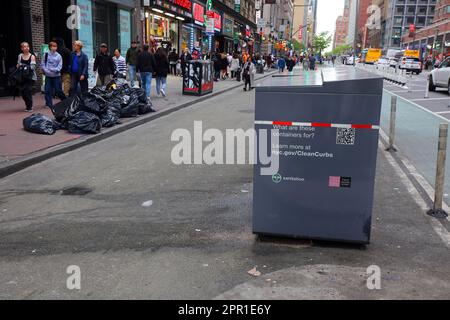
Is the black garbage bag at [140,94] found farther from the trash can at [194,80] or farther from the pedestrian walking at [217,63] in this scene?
the pedestrian walking at [217,63]

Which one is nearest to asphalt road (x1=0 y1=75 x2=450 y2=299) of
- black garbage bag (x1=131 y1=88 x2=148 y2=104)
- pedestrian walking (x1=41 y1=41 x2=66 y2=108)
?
pedestrian walking (x1=41 y1=41 x2=66 y2=108)

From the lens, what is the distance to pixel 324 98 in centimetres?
411

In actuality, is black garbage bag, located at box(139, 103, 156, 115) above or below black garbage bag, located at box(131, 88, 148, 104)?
below

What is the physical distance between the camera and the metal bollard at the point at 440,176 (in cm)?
548

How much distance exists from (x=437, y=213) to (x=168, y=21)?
2752 centimetres

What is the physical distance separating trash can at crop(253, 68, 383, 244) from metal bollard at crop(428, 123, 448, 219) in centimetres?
167

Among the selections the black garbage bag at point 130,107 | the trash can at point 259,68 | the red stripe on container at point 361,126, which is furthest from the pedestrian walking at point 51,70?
the trash can at point 259,68

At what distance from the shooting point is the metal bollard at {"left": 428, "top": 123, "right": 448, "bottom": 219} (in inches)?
216

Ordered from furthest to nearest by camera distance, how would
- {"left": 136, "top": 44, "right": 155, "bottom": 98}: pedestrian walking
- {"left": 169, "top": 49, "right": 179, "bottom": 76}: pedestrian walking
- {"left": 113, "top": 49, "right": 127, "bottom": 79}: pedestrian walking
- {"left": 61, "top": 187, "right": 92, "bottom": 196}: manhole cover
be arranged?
{"left": 169, "top": 49, "right": 179, "bottom": 76}: pedestrian walking
{"left": 113, "top": 49, "right": 127, "bottom": 79}: pedestrian walking
{"left": 136, "top": 44, "right": 155, "bottom": 98}: pedestrian walking
{"left": 61, "top": 187, "right": 92, "bottom": 196}: manhole cover

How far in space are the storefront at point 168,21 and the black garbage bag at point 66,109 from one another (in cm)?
1633

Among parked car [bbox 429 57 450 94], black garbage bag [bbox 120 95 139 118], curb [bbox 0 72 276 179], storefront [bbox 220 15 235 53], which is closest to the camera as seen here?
curb [bbox 0 72 276 179]

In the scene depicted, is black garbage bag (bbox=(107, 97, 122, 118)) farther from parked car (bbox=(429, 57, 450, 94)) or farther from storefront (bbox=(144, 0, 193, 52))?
parked car (bbox=(429, 57, 450, 94))
